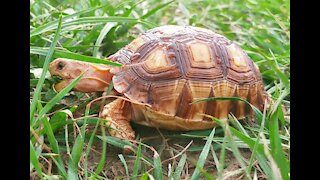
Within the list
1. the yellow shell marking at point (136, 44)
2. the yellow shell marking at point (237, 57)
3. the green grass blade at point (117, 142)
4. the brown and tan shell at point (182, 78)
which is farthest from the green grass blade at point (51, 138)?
the yellow shell marking at point (237, 57)

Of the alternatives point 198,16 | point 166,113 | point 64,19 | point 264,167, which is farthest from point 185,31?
point 198,16

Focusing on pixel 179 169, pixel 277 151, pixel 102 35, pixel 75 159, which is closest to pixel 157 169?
pixel 179 169

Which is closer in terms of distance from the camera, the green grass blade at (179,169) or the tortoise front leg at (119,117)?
the green grass blade at (179,169)

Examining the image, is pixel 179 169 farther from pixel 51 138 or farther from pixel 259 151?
pixel 51 138

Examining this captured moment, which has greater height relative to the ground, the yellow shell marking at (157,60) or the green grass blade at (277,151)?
the yellow shell marking at (157,60)

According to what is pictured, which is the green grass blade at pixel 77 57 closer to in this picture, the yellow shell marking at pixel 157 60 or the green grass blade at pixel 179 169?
the yellow shell marking at pixel 157 60

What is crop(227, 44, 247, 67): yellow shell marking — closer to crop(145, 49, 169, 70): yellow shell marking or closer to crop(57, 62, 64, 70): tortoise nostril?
crop(145, 49, 169, 70): yellow shell marking

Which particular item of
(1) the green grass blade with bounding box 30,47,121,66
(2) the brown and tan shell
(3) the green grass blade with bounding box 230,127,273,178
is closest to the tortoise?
(2) the brown and tan shell
